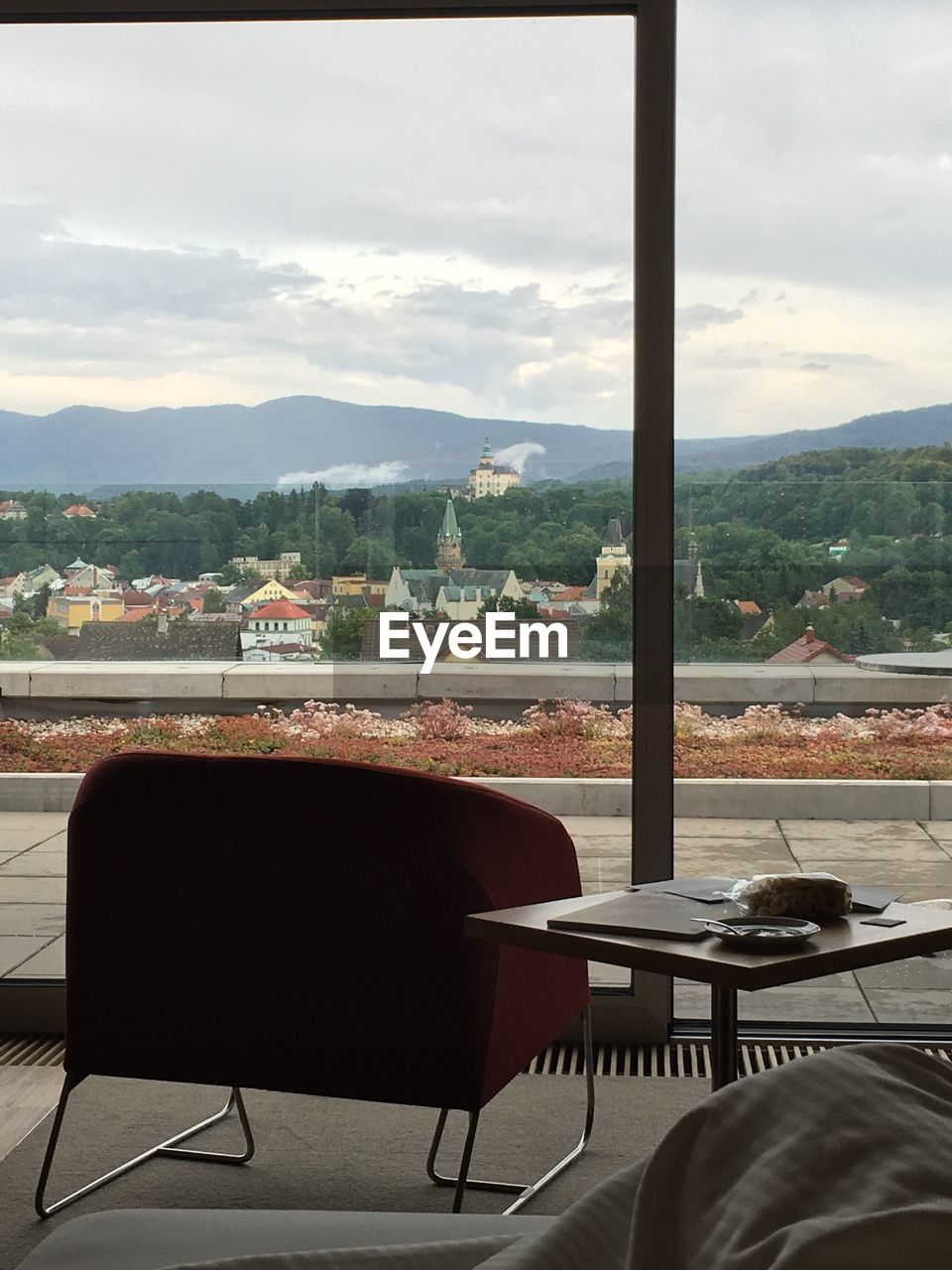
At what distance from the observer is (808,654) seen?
140 inches

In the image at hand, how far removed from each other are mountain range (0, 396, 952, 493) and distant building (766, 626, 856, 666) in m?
0.65

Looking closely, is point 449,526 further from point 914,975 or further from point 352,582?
point 914,975

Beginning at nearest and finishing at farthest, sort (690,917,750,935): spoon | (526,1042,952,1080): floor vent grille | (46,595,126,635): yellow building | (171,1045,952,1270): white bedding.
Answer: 1. (171,1045,952,1270): white bedding
2. (690,917,750,935): spoon
3. (526,1042,952,1080): floor vent grille
4. (46,595,126,635): yellow building

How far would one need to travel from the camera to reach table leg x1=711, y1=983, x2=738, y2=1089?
7.03 feet

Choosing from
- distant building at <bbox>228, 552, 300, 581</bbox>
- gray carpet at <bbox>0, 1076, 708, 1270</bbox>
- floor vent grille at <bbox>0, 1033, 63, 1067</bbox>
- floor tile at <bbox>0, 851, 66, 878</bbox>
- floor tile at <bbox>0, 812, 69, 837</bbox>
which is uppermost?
distant building at <bbox>228, 552, 300, 581</bbox>

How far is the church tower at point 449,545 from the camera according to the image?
3.62 m

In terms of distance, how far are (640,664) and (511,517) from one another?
51 centimetres

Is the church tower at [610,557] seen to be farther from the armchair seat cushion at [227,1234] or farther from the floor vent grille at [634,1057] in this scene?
the armchair seat cushion at [227,1234]

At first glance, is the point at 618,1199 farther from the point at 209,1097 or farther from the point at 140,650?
the point at 140,650

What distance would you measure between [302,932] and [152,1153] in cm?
72

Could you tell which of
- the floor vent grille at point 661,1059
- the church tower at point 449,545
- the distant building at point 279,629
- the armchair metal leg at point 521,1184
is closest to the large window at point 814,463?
the floor vent grille at point 661,1059

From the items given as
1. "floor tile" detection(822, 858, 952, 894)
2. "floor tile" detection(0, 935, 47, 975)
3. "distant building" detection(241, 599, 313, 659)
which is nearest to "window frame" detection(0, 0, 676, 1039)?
"floor tile" detection(822, 858, 952, 894)

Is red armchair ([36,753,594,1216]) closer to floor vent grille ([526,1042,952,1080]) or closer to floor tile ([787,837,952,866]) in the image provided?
floor vent grille ([526,1042,952,1080])

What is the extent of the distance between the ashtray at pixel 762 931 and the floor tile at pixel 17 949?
222 centimetres
